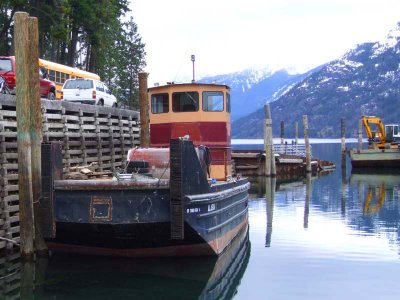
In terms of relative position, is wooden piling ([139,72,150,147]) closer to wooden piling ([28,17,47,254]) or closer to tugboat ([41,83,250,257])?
tugboat ([41,83,250,257])

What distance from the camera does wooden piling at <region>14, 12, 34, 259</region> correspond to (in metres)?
14.0

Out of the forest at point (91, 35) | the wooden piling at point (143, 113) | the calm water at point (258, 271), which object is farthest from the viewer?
the forest at point (91, 35)

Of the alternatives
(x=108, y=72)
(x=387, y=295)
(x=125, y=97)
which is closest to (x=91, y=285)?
(x=387, y=295)

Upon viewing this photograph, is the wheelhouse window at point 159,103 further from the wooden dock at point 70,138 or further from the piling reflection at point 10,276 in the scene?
the piling reflection at point 10,276

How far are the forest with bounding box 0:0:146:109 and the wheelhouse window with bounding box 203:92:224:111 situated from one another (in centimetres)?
1857

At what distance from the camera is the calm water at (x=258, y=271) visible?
13438 mm

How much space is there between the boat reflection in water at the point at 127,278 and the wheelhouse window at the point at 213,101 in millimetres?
4461

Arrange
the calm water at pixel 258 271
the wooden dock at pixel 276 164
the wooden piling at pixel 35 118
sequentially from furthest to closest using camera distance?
the wooden dock at pixel 276 164, the wooden piling at pixel 35 118, the calm water at pixel 258 271

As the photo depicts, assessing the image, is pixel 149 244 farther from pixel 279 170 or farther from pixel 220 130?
pixel 279 170

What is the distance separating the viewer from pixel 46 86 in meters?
26.5

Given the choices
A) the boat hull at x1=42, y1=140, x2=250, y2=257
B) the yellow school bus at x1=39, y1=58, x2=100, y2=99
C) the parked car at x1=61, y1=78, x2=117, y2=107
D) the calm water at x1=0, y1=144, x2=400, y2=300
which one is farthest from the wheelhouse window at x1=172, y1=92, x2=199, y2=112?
the yellow school bus at x1=39, y1=58, x2=100, y2=99

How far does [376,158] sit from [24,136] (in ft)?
144

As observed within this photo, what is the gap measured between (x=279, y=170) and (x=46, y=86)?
24.3 m

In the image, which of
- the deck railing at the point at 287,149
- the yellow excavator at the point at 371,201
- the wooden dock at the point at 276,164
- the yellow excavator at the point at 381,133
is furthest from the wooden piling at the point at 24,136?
the yellow excavator at the point at 381,133
